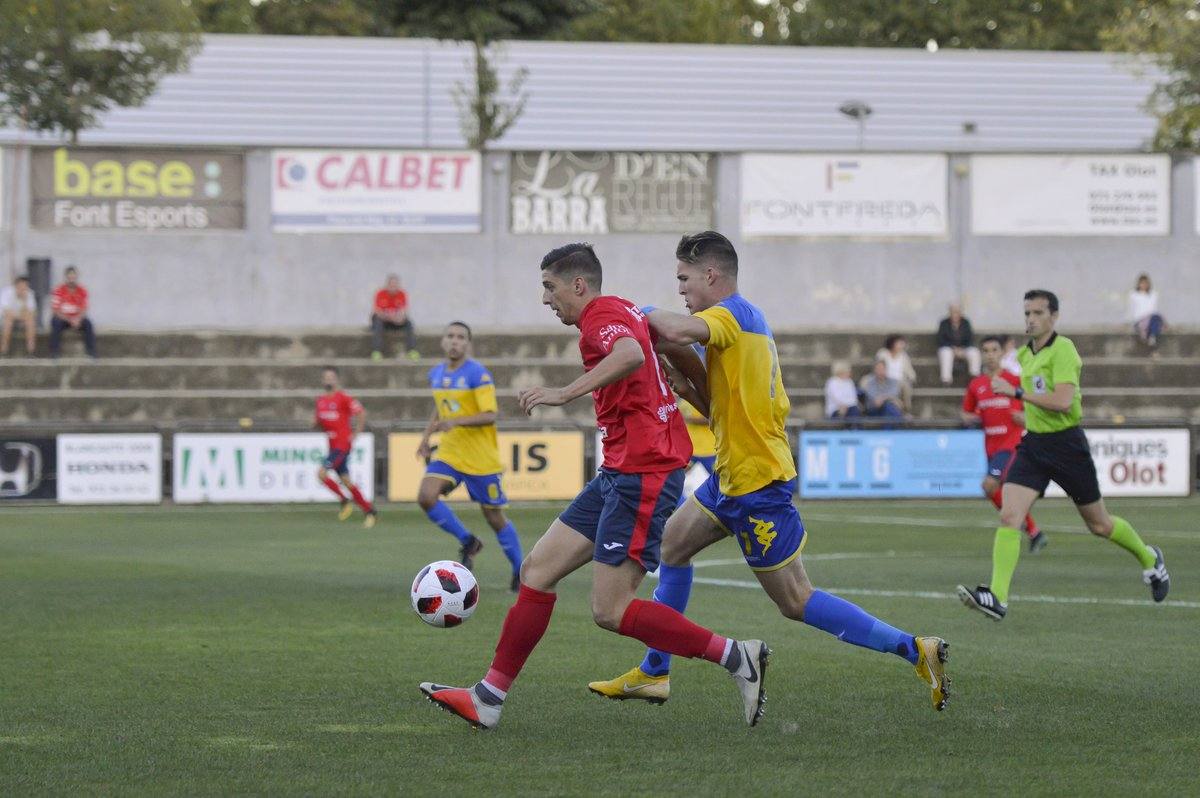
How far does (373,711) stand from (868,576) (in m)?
7.98

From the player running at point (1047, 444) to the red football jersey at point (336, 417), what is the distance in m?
13.4

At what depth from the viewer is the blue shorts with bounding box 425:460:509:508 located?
1474 cm

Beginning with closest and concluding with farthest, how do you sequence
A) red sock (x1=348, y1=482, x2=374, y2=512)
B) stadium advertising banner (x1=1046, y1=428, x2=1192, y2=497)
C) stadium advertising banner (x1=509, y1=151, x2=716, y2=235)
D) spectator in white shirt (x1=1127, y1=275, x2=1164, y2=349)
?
red sock (x1=348, y1=482, x2=374, y2=512)
stadium advertising banner (x1=1046, y1=428, x2=1192, y2=497)
spectator in white shirt (x1=1127, y1=275, x2=1164, y2=349)
stadium advertising banner (x1=509, y1=151, x2=716, y2=235)

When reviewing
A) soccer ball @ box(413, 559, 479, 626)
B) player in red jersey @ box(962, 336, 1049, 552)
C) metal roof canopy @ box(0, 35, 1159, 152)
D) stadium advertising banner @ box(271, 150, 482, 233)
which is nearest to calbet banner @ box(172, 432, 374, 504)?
stadium advertising banner @ box(271, 150, 482, 233)

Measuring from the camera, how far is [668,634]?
720 cm

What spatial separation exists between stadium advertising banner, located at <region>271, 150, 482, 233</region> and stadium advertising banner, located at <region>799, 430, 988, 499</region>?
396 inches

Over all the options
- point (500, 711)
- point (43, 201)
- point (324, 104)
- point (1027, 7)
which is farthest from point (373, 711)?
point (1027, 7)

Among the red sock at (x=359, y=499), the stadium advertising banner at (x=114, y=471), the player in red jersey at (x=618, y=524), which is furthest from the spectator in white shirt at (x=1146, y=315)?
the player in red jersey at (x=618, y=524)

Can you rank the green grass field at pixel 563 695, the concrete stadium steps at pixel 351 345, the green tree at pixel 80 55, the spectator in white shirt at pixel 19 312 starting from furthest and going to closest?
1. the green tree at pixel 80 55
2. the concrete stadium steps at pixel 351 345
3. the spectator in white shirt at pixel 19 312
4. the green grass field at pixel 563 695

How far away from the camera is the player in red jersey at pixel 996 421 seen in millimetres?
17438

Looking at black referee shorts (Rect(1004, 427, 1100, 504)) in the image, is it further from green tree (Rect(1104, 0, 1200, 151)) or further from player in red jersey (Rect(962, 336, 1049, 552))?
green tree (Rect(1104, 0, 1200, 151))

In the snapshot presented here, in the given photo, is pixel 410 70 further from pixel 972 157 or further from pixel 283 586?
pixel 283 586

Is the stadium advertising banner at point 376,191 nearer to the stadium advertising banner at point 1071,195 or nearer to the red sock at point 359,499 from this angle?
the stadium advertising banner at point 1071,195

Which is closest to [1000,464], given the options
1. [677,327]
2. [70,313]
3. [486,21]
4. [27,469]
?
[677,327]
